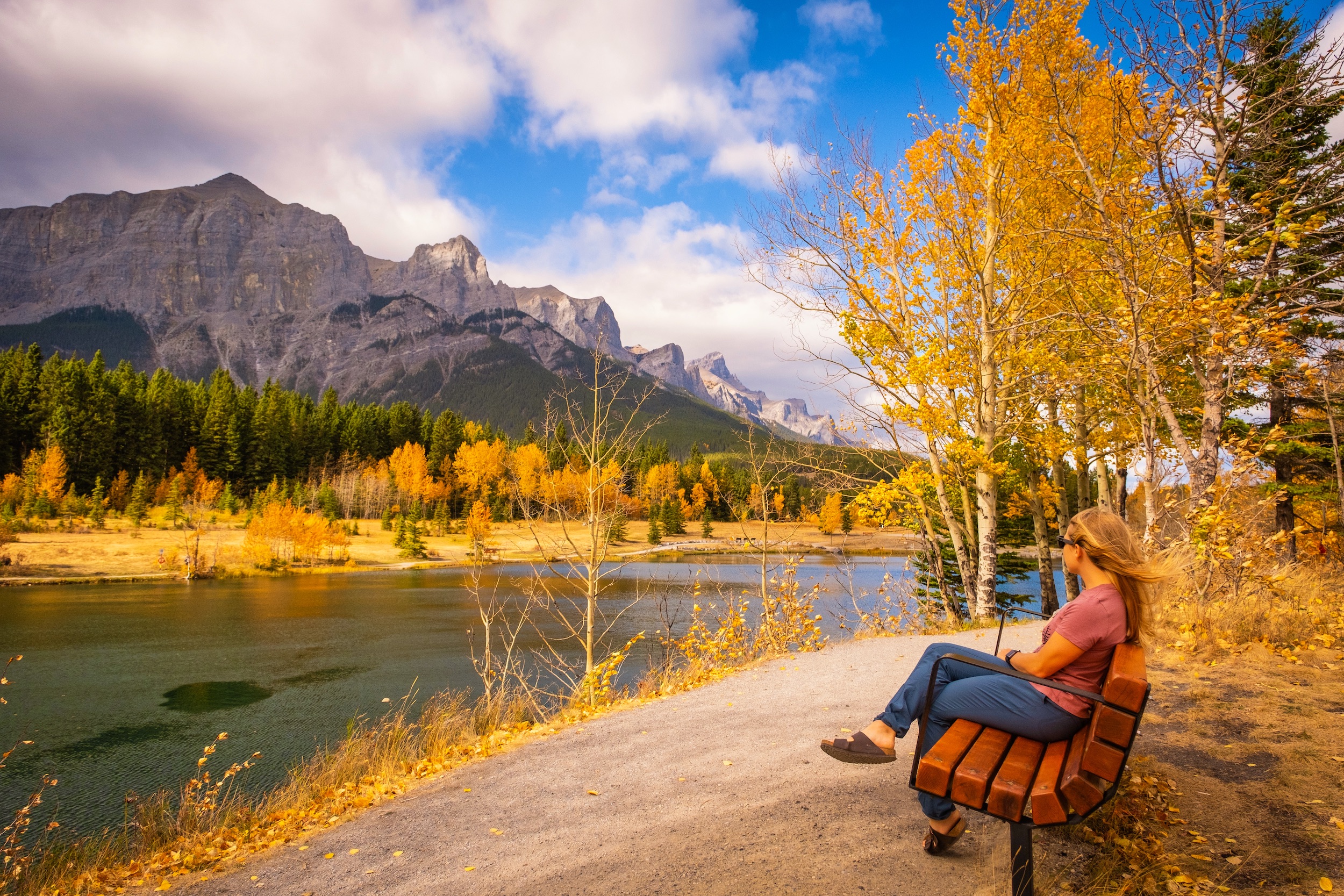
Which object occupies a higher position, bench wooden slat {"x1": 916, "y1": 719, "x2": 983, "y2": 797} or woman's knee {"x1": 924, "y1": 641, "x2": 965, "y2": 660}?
woman's knee {"x1": 924, "y1": 641, "x2": 965, "y2": 660}

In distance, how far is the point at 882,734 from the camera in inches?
129

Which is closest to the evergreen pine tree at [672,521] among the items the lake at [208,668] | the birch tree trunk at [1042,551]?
the lake at [208,668]

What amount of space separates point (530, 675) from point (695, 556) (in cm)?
4442

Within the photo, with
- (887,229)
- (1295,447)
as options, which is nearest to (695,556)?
(1295,447)

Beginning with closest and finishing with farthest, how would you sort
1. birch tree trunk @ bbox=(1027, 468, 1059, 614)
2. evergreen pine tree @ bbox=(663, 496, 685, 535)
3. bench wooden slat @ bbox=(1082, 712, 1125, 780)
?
bench wooden slat @ bbox=(1082, 712, 1125, 780) → birch tree trunk @ bbox=(1027, 468, 1059, 614) → evergreen pine tree @ bbox=(663, 496, 685, 535)

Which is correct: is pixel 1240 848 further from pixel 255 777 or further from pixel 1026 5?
pixel 255 777

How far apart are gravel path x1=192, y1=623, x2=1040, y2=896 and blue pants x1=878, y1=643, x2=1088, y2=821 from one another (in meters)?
0.49

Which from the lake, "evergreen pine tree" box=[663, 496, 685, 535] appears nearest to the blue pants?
the lake

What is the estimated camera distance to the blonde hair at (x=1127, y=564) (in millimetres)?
3070

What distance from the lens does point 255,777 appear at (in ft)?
40.5

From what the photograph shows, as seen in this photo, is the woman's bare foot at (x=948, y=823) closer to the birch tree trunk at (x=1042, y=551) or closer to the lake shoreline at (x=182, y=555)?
the birch tree trunk at (x=1042, y=551)

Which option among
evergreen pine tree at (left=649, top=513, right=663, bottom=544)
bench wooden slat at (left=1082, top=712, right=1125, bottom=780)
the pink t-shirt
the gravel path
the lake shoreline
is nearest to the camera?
bench wooden slat at (left=1082, top=712, right=1125, bottom=780)

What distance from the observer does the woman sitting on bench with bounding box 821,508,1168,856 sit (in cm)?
304

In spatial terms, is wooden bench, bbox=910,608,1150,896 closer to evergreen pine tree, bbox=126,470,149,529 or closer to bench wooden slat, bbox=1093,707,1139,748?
bench wooden slat, bbox=1093,707,1139,748
